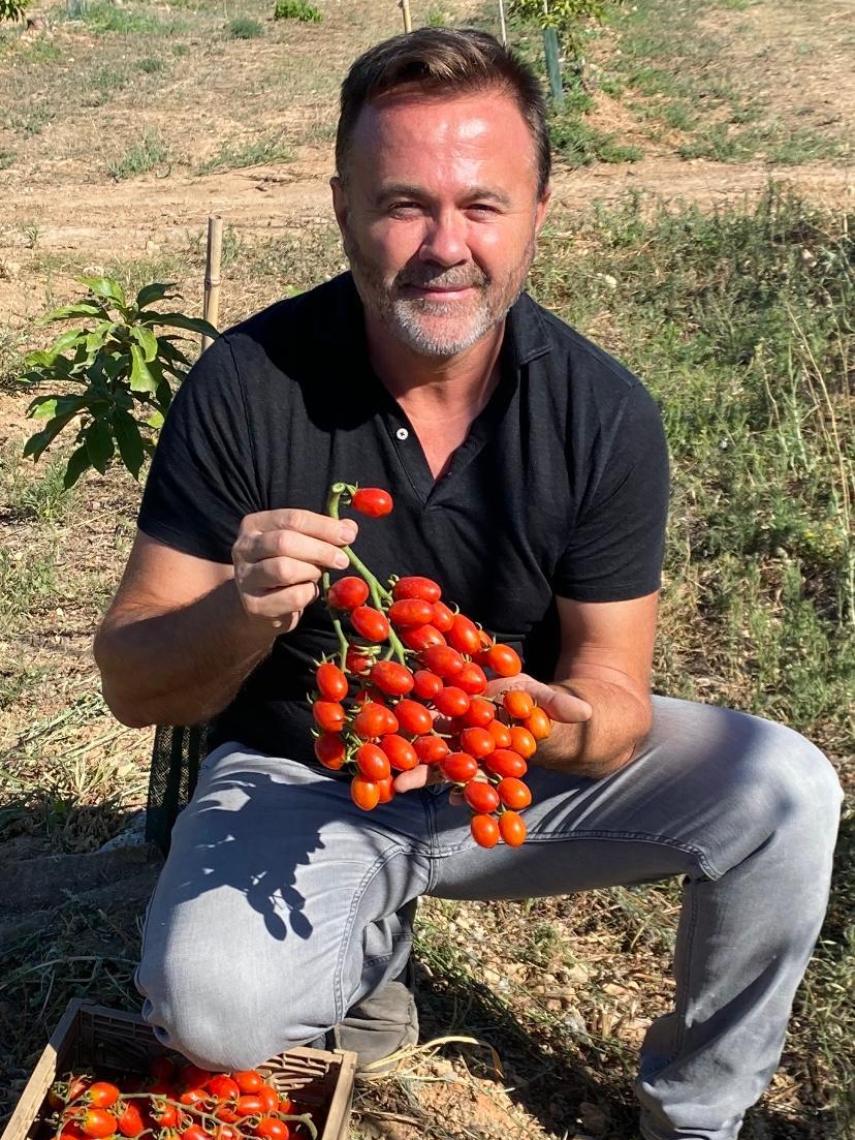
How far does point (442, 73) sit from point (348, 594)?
830mm

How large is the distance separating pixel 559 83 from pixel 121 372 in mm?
7566

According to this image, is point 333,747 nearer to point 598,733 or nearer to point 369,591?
point 369,591

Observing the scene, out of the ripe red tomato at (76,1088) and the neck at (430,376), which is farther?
the neck at (430,376)

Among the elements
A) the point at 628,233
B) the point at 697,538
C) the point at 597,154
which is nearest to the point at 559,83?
the point at 597,154

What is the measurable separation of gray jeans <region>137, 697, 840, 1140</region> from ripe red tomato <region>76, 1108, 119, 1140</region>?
0.12 m

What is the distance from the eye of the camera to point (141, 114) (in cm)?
1148

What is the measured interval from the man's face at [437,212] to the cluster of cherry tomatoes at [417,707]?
445 millimetres

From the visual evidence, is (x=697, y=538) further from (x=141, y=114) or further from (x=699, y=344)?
(x=141, y=114)

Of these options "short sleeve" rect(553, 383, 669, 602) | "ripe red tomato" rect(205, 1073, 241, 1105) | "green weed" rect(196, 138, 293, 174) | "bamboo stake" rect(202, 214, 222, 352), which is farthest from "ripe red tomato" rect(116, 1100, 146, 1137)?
"green weed" rect(196, 138, 293, 174)

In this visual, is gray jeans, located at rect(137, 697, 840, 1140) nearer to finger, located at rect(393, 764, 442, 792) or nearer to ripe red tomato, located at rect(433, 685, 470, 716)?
finger, located at rect(393, 764, 442, 792)

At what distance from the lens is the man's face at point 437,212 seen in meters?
1.81

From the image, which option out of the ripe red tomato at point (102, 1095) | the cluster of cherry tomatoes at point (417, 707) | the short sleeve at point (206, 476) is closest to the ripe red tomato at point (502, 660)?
the cluster of cherry tomatoes at point (417, 707)

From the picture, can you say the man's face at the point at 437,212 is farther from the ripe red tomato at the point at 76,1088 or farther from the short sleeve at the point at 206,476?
the ripe red tomato at the point at 76,1088

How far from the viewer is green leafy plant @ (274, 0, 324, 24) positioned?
1606 cm
